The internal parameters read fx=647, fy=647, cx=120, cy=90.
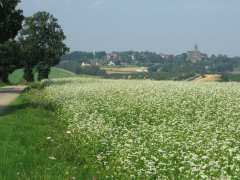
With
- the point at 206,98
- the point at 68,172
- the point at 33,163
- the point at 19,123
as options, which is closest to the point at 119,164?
the point at 68,172

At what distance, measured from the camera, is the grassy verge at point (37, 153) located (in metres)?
12.0

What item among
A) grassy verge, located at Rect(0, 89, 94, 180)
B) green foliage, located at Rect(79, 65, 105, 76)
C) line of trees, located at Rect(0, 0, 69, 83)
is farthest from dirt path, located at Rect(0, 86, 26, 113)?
green foliage, located at Rect(79, 65, 105, 76)

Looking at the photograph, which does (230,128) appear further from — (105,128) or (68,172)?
(68,172)

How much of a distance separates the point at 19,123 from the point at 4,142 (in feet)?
21.2

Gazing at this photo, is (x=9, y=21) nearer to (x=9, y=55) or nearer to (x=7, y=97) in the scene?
(x=7, y=97)

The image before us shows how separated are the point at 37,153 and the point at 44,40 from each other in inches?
3567

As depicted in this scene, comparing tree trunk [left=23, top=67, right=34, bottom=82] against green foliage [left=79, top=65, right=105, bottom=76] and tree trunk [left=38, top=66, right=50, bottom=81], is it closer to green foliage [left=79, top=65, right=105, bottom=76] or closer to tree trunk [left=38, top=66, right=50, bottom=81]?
tree trunk [left=38, top=66, right=50, bottom=81]

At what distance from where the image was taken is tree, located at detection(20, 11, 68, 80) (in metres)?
102

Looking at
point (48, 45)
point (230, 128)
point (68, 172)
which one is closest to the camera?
point (68, 172)

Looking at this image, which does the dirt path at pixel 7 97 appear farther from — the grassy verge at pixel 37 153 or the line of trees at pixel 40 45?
the line of trees at pixel 40 45

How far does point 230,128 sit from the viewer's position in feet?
50.1

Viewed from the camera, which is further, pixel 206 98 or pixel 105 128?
pixel 206 98

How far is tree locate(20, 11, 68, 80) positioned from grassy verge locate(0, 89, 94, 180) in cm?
7873

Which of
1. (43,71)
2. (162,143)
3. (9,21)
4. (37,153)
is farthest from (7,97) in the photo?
(43,71)
